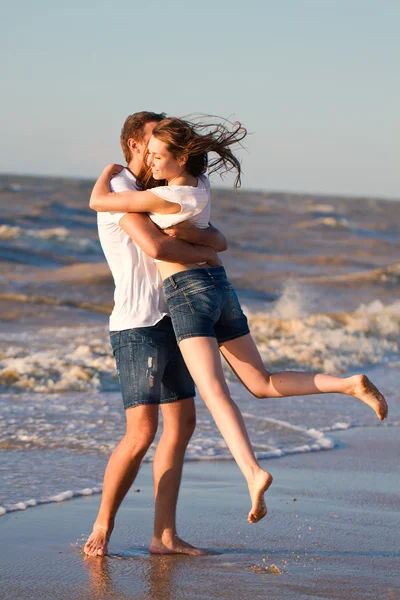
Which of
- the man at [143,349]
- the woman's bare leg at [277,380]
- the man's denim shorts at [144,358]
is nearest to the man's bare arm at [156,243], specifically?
the man at [143,349]

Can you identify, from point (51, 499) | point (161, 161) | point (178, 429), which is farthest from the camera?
point (51, 499)

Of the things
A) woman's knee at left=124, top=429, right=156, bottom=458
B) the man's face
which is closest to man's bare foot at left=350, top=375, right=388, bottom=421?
woman's knee at left=124, top=429, right=156, bottom=458

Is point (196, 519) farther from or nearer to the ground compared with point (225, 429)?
nearer to the ground

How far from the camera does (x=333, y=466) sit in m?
5.54

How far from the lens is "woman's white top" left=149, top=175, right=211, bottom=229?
11.8 ft

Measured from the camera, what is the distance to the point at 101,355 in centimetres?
902

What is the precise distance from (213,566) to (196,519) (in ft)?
2.50

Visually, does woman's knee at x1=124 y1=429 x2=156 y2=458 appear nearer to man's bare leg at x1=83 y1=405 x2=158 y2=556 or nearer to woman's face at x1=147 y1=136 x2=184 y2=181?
man's bare leg at x1=83 y1=405 x2=158 y2=556

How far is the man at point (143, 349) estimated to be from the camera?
142 inches

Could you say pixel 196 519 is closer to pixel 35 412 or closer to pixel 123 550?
pixel 123 550

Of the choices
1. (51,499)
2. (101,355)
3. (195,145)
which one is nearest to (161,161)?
(195,145)

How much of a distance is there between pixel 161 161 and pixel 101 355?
562 centimetres

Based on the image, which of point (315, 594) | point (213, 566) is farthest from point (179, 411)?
point (315, 594)

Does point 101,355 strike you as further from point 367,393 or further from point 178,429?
point 367,393
